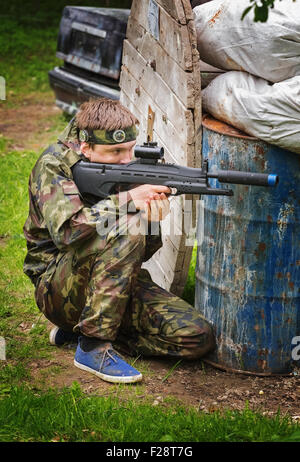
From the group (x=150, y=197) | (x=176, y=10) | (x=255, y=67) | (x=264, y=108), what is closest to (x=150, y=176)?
(x=150, y=197)

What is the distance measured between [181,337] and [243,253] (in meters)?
0.62

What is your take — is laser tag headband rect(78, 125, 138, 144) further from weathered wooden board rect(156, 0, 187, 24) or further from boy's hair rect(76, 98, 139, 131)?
weathered wooden board rect(156, 0, 187, 24)

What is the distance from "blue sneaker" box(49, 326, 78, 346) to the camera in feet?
14.1

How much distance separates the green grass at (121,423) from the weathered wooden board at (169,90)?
115 centimetres

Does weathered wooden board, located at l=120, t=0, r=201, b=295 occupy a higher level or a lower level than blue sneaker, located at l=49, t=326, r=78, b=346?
higher

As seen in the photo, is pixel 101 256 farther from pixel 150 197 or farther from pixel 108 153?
pixel 108 153

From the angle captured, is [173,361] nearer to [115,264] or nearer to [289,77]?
[115,264]

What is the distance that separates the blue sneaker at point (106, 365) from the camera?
12.6ft

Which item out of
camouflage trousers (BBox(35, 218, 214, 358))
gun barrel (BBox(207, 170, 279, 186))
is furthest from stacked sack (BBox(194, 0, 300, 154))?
camouflage trousers (BBox(35, 218, 214, 358))

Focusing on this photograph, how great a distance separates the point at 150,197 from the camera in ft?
12.4

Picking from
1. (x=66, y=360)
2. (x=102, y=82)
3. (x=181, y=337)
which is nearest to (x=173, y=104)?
(x=181, y=337)

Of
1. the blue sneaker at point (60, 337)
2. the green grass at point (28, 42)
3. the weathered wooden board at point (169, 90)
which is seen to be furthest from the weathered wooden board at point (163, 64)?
the green grass at point (28, 42)

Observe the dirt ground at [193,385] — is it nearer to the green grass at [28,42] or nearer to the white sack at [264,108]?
the white sack at [264,108]
